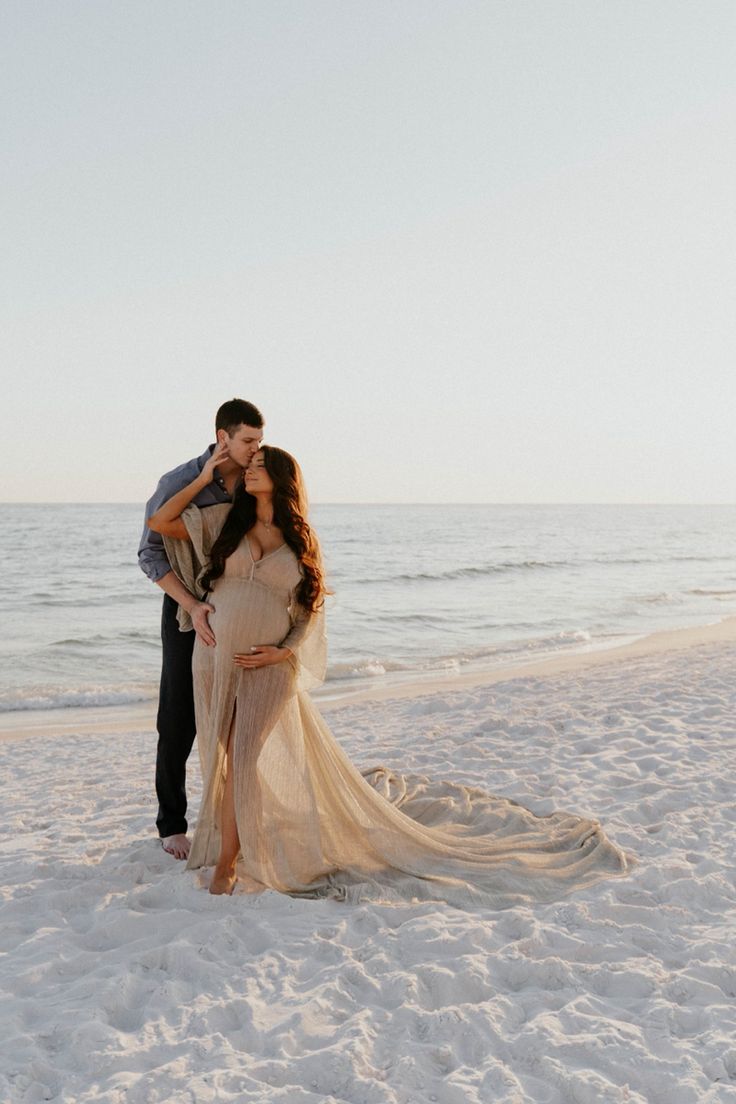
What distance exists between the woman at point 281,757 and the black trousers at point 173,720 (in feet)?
0.90

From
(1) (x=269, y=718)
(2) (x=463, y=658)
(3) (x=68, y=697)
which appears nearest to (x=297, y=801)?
(1) (x=269, y=718)

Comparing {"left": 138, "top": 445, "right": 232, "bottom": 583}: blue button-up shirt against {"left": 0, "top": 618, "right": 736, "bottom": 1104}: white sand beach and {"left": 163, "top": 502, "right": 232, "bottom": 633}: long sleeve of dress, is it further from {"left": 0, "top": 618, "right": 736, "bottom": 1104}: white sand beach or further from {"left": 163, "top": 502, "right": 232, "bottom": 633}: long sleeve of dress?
{"left": 0, "top": 618, "right": 736, "bottom": 1104}: white sand beach

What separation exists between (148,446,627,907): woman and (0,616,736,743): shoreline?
5998 millimetres

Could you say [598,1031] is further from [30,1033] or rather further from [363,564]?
[363,564]

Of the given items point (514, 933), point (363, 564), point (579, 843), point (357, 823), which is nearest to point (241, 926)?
point (357, 823)

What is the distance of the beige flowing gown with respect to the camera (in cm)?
403

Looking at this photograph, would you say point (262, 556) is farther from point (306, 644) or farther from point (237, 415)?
point (237, 415)

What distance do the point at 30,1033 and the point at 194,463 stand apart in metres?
2.41

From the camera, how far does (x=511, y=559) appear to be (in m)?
37.9

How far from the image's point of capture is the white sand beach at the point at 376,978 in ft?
8.81

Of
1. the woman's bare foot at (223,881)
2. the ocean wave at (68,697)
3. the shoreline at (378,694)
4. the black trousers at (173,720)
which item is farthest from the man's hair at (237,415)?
the ocean wave at (68,697)

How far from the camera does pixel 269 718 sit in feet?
13.3

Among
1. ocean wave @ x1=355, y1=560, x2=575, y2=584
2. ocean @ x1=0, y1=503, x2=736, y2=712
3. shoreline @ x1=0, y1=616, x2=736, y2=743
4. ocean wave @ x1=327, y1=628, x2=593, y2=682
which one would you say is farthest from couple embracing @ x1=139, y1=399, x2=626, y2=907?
ocean wave @ x1=355, y1=560, x2=575, y2=584

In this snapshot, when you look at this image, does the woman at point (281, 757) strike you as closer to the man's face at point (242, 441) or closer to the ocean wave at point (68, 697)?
the man's face at point (242, 441)
